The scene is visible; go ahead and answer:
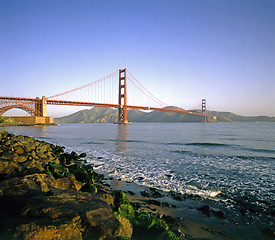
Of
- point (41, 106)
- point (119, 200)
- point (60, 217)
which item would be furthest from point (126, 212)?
point (41, 106)

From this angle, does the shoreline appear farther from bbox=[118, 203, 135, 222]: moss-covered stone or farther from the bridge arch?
the bridge arch

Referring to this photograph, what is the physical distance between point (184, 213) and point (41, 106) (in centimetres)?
5610

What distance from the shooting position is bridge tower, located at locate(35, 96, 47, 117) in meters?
50.5

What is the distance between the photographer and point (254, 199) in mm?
3832

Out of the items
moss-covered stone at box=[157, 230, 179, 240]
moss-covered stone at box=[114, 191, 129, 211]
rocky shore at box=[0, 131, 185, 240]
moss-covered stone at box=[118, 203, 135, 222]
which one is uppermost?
rocky shore at box=[0, 131, 185, 240]

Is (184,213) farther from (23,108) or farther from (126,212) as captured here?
(23,108)

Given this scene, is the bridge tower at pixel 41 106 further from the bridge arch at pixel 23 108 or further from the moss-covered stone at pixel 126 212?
the moss-covered stone at pixel 126 212

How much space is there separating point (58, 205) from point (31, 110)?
56298 millimetres

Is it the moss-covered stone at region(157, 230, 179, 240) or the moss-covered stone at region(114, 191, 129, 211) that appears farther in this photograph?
the moss-covered stone at region(114, 191, 129, 211)

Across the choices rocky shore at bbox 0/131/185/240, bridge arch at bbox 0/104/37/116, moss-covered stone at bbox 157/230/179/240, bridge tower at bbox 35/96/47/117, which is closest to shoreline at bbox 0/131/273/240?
moss-covered stone at bbox 157/230/179/240

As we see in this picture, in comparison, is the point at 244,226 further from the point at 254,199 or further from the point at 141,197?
the point at 141,197

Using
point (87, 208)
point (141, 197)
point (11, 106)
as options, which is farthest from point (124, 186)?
point (11, 106)

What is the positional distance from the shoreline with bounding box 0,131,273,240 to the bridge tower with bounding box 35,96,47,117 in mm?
53374

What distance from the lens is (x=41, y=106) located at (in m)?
51.2
